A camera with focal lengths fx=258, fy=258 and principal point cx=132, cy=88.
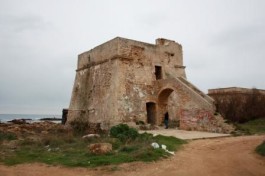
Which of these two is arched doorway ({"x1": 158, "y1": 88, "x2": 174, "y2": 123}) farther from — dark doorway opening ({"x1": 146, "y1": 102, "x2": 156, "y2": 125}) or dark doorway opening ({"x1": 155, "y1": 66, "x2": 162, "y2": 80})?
dark doorway opening ({"x1": 155, "y1": 66, "x2": 162, "y2": 80})

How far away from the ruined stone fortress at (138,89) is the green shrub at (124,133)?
2343 mm

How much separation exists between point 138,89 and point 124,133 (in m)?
5.23

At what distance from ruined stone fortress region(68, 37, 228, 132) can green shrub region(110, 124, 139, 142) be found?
7.69 feet

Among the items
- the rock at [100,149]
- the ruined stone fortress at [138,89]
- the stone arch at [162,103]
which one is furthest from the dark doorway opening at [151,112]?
the rock at [100,149]

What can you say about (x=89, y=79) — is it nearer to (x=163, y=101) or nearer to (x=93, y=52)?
(x=93, y=52)

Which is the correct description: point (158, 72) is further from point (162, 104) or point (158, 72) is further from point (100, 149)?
point (100, 149)

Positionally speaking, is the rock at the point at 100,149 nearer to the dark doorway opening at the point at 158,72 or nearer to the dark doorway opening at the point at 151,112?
the dark doorway opening at the point at 151,112

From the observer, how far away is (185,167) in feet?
23.4

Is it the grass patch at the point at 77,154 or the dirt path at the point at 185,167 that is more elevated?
the grass patch at the point at 77,154

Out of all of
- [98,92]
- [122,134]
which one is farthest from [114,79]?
[122,134]

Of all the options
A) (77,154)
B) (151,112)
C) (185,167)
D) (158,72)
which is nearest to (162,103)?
(151,112)

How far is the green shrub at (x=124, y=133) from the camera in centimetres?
1200

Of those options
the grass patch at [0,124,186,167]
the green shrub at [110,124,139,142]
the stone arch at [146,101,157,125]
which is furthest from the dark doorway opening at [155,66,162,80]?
the grass patch at [0,124,186,167]

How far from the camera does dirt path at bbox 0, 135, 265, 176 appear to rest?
663 cm
